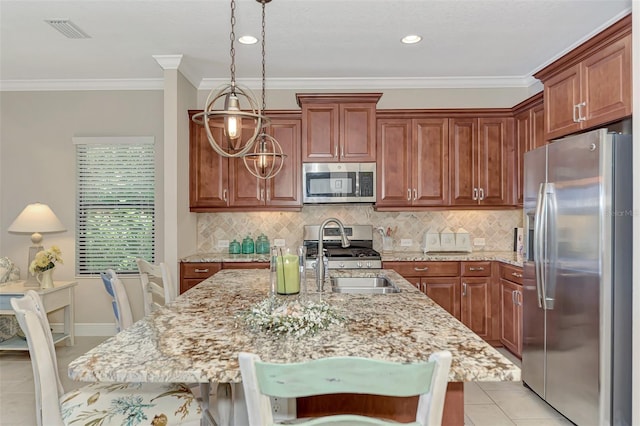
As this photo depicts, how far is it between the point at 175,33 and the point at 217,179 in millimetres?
1483

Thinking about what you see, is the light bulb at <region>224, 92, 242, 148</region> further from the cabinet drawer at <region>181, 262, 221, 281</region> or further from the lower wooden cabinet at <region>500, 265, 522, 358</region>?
the lower wooden cabinet at <region>500, 265, 522, 358</region>

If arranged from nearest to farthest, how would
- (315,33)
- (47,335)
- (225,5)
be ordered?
(47,335), (225,5), (315,33)

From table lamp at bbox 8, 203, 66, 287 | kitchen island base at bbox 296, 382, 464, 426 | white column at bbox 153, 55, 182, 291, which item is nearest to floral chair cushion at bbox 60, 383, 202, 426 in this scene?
kitchen island base at bbox 296, 382, 464, 426

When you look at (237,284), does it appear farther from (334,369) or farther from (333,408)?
(334,369)

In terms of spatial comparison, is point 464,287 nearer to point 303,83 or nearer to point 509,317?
point 509,317

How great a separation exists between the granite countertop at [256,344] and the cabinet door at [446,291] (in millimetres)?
2072

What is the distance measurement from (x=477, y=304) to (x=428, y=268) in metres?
0.59

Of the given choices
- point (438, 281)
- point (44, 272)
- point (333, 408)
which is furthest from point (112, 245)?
point (333, 408)

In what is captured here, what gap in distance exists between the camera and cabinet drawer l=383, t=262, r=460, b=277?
403 cm

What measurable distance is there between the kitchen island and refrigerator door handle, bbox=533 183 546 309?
3.91 ft

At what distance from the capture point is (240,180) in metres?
4.38

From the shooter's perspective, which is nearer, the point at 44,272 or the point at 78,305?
the point at 44,272

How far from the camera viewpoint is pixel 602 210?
7.58ft

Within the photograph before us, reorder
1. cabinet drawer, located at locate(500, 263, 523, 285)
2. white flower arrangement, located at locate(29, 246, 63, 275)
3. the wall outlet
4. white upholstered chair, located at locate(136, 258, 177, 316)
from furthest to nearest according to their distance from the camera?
the wall outlet → white flower arrangement, located at locate(29, 246, 63, 275) → cabinet drawer, located at locate(500, 263, 523, 285) → white upholstered chair, located at locate(136, 258, 177, 316)
